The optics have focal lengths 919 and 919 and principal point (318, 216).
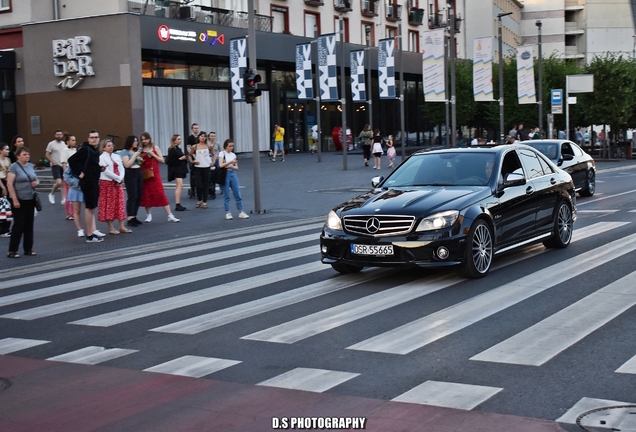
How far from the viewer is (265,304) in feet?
31.5

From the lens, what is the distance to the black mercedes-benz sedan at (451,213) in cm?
1038

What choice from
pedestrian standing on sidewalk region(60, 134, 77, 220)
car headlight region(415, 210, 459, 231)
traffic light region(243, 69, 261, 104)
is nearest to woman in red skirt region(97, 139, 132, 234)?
pedestrian standing on sidewalk region(60, 134, 77, 220)

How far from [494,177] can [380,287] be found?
234 centimetres

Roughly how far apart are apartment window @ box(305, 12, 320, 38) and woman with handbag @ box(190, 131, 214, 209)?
2963 cm

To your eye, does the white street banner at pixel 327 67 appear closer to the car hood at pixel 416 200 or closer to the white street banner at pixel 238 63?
the white street banner at pixel 238 63

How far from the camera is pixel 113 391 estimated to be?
637cm

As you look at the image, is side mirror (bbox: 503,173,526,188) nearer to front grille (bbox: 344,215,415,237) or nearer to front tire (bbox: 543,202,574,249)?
front tire (bbox: 543,202,574,249)

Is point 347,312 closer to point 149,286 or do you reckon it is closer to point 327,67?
point 149,286

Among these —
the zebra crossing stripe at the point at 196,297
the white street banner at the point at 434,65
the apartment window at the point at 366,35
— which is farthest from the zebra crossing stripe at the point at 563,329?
the apartment window at the point at 366,35

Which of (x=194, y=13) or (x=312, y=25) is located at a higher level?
(x=312, y=25)

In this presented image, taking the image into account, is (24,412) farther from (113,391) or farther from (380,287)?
(380,287)

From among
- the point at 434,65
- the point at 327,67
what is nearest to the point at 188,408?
the point at 434,65

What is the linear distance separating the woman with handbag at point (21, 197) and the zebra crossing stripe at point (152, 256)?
4.52 ft

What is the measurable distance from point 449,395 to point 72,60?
3478cm
